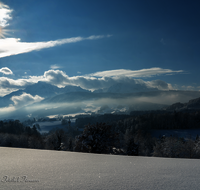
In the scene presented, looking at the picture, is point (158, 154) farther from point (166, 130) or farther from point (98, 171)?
point (166, 130)

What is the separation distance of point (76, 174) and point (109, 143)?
1133 centimetres

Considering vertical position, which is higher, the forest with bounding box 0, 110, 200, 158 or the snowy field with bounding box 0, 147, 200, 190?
the snowy field with bounding box 0, 147, 200, 190

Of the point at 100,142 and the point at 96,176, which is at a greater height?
the point at 96,176

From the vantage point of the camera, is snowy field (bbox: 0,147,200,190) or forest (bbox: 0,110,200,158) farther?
forest (bbox: 0,110,200,158)

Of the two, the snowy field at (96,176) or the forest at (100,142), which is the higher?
the snowy field at (96,176)

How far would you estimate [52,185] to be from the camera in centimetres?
278

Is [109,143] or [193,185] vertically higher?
[193,185]

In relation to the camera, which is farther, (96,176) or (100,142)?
(100,142)

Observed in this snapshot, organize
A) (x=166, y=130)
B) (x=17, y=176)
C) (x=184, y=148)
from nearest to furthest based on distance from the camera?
(x=17, y=176) < (x=184, y=148) < (x=166, y=130)

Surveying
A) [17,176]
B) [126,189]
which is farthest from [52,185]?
[126,189]

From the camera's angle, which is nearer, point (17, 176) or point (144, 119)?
point (17, 176)

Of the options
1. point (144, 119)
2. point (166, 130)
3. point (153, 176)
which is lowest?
point (166, 130)

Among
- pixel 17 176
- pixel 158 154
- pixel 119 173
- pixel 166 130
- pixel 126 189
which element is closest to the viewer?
pixel 126 189

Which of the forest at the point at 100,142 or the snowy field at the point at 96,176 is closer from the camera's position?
the snowy field at the point at 96,176
